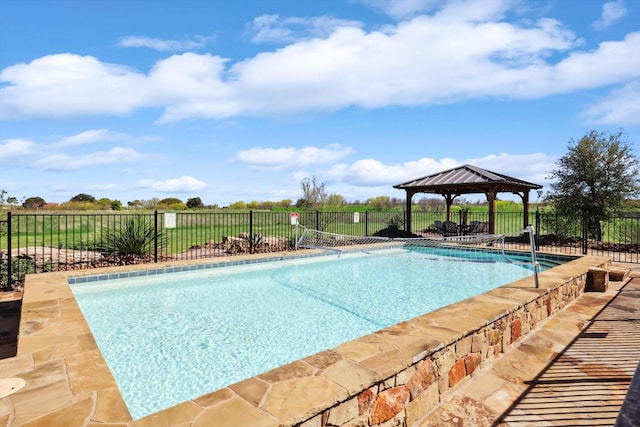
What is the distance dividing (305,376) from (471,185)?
41.6ft

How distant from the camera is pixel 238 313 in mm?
5594

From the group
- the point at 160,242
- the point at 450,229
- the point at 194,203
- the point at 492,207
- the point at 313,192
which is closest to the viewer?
the point at 160,242

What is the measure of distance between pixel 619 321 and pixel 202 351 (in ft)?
18.6

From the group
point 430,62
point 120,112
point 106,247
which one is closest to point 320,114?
point 430,62

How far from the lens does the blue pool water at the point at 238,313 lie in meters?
3.72

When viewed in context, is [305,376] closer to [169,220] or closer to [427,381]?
[427,381]

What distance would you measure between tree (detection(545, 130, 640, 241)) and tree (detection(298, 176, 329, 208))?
1320 cm

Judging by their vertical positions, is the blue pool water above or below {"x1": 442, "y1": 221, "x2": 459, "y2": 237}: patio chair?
below

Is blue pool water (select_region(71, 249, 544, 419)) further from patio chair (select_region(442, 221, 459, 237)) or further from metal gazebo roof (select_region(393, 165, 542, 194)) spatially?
patio chair (select_region(442, 221, 459, 237))

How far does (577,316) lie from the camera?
200 inches

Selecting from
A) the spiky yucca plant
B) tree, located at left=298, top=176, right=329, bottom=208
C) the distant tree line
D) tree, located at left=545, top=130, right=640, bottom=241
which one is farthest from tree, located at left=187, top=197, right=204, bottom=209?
tree, located at left=545, top=130, right=640, bottom=241

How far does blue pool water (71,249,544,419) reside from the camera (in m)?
3.72

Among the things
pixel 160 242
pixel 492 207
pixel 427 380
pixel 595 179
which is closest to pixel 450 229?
pixel 492 207

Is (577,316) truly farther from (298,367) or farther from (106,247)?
(106,247)
